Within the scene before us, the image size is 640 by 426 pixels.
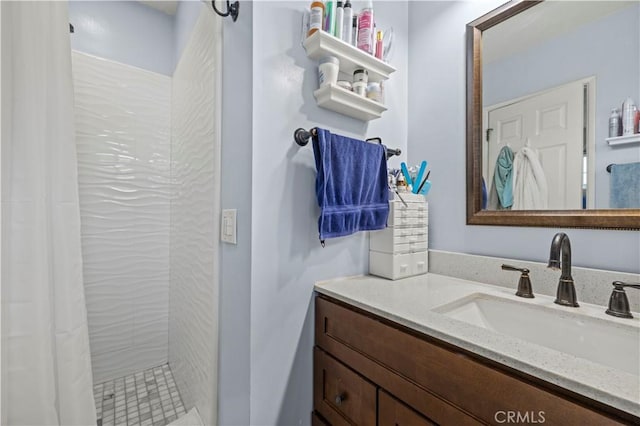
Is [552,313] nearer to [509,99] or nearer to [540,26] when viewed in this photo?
[509,99]

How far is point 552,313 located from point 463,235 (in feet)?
1.38

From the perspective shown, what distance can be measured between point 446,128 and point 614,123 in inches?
20.1

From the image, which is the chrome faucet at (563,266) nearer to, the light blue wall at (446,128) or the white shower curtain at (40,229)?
the light blue wall at (446,128)

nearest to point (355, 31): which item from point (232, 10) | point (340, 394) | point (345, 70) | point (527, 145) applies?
point (345, 70)

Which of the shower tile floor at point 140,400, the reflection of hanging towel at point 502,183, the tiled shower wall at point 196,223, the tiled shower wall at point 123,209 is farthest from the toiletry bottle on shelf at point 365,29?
the shower tile floor at point 140,400

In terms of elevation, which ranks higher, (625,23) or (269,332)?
(625,23)

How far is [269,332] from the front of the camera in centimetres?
87

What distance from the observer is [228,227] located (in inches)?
37.4

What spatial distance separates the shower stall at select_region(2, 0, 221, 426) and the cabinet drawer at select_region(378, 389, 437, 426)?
801mm

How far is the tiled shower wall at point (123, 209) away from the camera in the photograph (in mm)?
1530

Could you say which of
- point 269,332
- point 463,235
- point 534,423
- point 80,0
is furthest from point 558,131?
point 80,0

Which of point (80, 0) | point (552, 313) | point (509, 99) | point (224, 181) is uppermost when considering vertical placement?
point (80, 0)

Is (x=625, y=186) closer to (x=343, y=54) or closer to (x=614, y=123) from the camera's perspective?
(x=614, y=123)

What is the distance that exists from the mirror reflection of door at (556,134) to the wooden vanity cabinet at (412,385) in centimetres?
66
